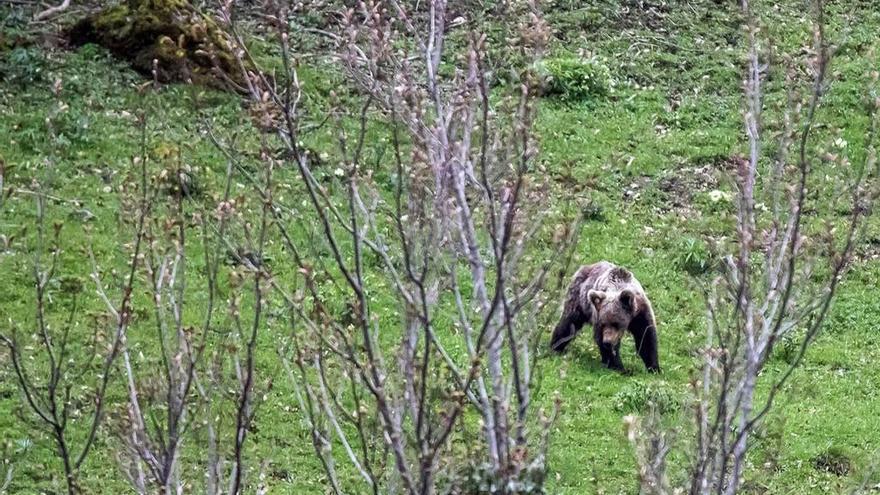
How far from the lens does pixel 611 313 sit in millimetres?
11039

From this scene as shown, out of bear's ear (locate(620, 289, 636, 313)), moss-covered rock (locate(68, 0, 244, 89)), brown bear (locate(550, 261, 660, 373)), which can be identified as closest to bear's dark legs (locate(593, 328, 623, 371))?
brown bear (locate(550, 261, 660, 373))

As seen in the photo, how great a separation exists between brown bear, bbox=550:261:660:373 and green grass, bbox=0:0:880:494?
20 centimetres

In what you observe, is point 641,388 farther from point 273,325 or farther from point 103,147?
point 103,147

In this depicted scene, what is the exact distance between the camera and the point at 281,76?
1634 centimetres

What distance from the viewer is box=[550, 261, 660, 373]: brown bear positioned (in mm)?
11109

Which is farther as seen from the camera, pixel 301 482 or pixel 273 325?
pixel 273 325

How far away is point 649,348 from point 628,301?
1.43 feet

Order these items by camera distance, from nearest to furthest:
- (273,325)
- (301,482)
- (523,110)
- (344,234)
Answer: (523,110) → (301,482) → (273,325) → (344,234)

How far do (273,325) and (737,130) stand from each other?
24.0 feet

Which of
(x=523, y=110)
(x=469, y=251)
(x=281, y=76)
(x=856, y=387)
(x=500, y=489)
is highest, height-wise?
(x=523, y=110)

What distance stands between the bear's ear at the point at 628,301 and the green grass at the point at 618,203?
54 cm

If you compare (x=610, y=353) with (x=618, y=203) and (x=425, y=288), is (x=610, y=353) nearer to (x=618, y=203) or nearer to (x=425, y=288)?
(x=618, y=203)

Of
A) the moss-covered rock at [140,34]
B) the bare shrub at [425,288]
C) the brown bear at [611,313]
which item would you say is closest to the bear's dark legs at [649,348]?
the brown bear at [611,313]

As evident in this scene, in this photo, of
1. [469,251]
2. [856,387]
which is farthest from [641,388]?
[469,251]
